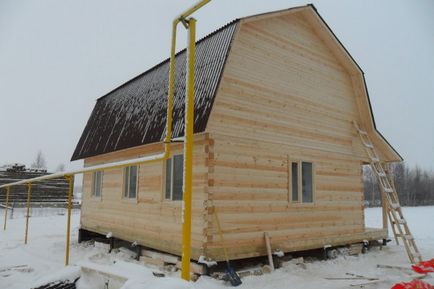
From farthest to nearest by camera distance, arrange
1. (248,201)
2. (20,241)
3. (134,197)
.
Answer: (20,241) → (134,197) → (248,201)

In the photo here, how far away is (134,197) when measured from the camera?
11.6 metres

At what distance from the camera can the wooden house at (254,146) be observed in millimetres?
8555

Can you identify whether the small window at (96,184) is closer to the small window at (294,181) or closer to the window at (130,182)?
the window at (130,182)

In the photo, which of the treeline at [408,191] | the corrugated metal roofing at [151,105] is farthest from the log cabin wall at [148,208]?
the treeline at [408,191]

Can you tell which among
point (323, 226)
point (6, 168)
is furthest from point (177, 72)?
point (6, 168)

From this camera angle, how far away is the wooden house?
8555 mm

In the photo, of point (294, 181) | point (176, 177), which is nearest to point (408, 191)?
point (294, 181)

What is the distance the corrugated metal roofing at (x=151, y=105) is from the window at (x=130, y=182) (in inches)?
34.6

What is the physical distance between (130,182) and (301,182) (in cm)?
564

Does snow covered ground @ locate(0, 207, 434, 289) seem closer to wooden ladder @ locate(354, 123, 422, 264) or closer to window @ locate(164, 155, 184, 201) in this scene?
wooden ladder @ locate(354, 123, 422, 264)

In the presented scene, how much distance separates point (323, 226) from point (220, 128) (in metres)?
4.85

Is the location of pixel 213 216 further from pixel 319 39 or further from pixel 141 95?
pixel 319 39

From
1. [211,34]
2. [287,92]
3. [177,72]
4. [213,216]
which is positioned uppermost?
[211,34]

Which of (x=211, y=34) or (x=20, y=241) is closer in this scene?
(x=211, y=34)
